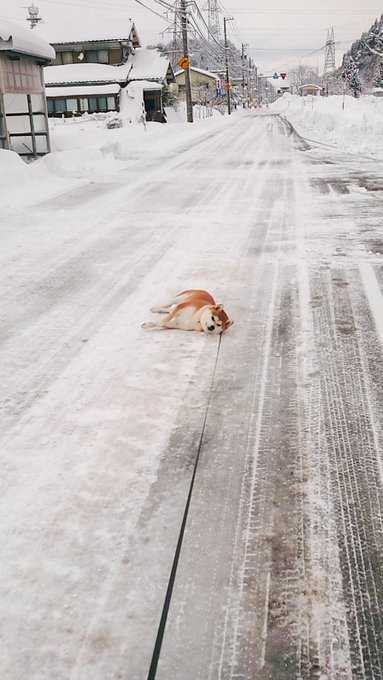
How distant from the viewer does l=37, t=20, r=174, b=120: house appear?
151 feet

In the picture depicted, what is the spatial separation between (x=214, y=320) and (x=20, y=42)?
46.6ft

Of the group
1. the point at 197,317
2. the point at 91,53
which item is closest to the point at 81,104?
the point at 91,53

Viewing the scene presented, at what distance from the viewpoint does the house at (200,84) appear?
80.6 metres

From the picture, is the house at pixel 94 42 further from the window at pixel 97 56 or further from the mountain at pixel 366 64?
the mountain at pixel 366 64

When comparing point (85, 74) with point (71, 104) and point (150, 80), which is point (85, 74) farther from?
point (150, 80)

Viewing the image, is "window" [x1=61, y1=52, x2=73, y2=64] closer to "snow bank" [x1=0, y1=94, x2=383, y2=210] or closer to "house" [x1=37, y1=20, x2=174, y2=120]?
"house" [x1=37, y1=20, x2=174, y2=120]

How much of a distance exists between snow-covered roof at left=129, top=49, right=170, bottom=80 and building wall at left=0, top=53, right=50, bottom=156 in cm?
2820

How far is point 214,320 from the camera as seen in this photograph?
4633mm

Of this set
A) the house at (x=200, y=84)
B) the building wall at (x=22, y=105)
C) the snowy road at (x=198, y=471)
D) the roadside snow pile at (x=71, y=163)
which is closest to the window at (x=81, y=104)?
the roadside snow pile at (x=71, y=163)

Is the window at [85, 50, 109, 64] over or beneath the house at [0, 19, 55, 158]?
over

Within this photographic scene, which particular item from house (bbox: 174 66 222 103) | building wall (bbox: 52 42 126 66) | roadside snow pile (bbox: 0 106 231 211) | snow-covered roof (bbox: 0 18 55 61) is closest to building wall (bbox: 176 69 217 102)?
house (bbox: 174 66 222 103)

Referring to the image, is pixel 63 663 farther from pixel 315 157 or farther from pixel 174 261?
pixel 315 157

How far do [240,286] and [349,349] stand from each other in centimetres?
167

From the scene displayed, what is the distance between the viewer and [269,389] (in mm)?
3738
